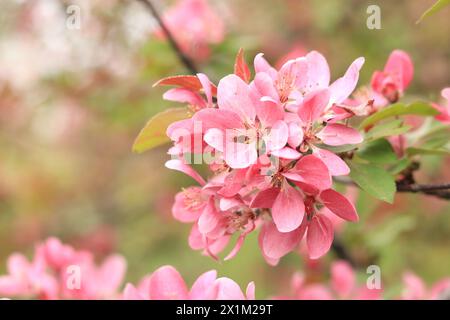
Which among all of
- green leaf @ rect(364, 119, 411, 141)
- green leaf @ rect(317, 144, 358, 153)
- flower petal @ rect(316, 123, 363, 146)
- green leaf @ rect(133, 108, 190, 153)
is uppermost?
green leaf @ rect(133, 108, 190, 153)

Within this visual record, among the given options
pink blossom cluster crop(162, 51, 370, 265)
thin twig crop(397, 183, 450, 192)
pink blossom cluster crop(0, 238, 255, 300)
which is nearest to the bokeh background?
pink blossom cluster crop(0, 238, 255, 300)

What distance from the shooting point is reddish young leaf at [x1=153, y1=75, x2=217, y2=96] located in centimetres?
107

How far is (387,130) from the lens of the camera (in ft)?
3.61

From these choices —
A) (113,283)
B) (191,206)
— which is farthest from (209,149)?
(113,283)

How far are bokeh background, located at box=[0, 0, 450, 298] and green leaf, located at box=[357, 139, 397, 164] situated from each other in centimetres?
98

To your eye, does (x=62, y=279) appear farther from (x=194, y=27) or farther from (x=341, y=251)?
(x=194, y=27)

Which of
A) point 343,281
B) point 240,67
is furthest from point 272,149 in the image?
point 343,281

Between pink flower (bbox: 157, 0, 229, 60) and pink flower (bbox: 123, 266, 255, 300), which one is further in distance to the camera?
pink flower (bbox: 157, 0, 229, 60)

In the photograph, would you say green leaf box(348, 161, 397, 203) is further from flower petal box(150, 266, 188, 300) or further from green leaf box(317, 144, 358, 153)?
flower petal box(150, 266, 188, 300)

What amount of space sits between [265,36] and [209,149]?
240cm

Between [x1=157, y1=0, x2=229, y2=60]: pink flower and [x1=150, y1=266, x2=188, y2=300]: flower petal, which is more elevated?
[x1=157, y1=0, x2=229, y2=60]: pink flower

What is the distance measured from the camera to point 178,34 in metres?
2.09

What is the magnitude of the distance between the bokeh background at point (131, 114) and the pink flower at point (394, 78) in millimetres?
841
